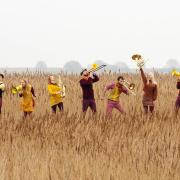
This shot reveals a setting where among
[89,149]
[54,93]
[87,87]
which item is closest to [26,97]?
[54,93]

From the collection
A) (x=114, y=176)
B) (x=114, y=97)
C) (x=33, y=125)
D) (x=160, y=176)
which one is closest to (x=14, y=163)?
(x=114, y=176)

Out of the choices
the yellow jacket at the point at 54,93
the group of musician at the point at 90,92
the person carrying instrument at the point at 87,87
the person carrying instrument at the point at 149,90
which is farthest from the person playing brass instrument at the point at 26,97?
the person carrying instrument at the point at 149,90

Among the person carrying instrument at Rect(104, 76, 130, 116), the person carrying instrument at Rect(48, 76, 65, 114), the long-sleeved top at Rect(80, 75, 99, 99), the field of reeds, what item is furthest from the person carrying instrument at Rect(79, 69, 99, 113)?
the field of reeds

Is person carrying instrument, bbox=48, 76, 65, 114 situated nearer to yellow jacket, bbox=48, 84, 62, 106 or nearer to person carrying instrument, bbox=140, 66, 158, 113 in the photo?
yellow jacket, bbox=48, 84, 62, 106

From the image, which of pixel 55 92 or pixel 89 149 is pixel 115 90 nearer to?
pixel 55 92

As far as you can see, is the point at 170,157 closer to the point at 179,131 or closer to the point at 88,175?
the point at 88,175

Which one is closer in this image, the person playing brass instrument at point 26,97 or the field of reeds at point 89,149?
the field of reeds at point 89,149

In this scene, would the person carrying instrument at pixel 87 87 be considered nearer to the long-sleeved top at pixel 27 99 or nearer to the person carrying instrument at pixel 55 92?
the person carrying instrument at pixel 55 92

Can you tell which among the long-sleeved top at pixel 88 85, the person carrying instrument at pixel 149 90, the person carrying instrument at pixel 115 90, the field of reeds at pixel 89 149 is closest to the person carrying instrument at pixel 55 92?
the long-sleeved top at pixel 88 85

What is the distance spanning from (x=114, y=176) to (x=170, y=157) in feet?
3.08

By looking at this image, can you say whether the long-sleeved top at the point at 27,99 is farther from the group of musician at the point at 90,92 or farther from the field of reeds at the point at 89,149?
the field of reeds at the point at 89,149

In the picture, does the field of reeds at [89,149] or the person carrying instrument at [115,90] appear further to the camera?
the person carrying instrument at [115,90]

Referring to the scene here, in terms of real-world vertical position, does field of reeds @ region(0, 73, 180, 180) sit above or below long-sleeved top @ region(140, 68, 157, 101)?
below

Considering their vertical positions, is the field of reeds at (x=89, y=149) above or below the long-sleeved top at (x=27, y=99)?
below
